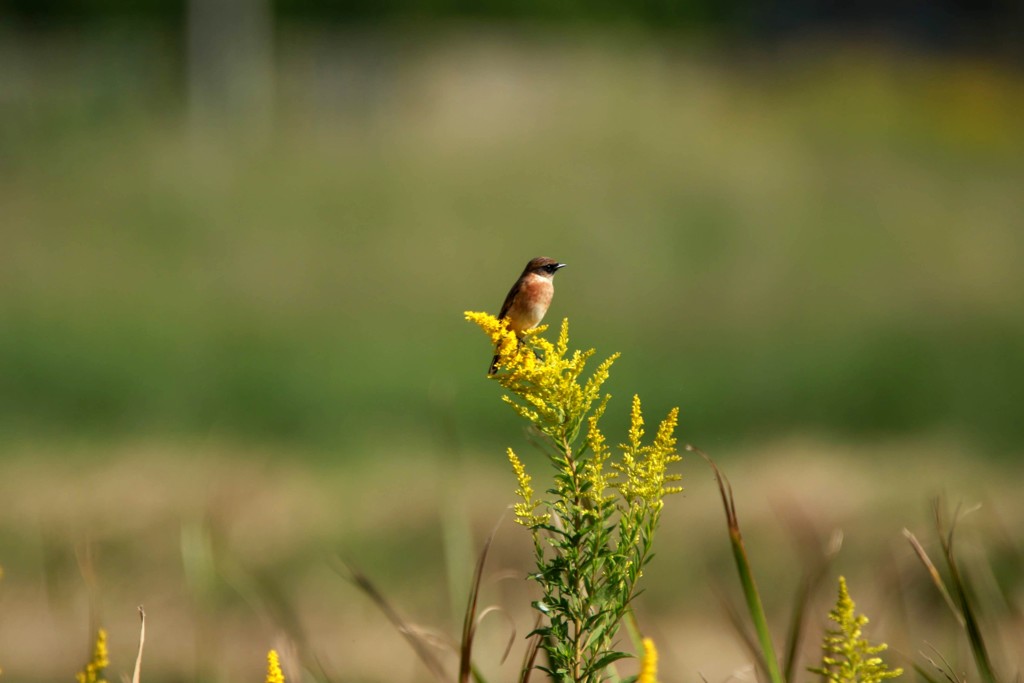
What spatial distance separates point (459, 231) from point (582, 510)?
46.5 feet

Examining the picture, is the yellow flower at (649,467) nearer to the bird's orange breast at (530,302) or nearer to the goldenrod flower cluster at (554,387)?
the goldenrod flower cluster at (554,387)

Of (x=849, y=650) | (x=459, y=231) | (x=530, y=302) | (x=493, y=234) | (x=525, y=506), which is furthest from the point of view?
(x=459, y=231)

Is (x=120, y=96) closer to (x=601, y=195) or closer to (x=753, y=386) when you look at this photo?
(x=601, y=195)

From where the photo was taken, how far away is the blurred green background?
453 inches

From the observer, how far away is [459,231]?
648 inches

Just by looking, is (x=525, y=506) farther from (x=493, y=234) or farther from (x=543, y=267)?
(x=493, y=234)

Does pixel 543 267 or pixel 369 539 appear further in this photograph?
pixel 369 539

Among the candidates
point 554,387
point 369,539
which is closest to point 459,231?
point 369,539

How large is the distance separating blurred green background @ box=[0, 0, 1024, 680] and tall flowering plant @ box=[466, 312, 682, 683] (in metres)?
5.61

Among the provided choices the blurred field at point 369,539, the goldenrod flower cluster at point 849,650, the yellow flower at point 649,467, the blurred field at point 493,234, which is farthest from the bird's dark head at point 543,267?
the blurred field at point 493,234

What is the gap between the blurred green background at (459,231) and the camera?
453 inches

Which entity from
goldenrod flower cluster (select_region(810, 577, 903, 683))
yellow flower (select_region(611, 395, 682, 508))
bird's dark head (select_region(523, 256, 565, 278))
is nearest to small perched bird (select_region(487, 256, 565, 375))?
bird's dark head (select_region(523, 256, 565, 278))

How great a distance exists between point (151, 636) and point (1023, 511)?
6.44 m

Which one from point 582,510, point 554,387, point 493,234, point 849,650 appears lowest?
point 493,234
